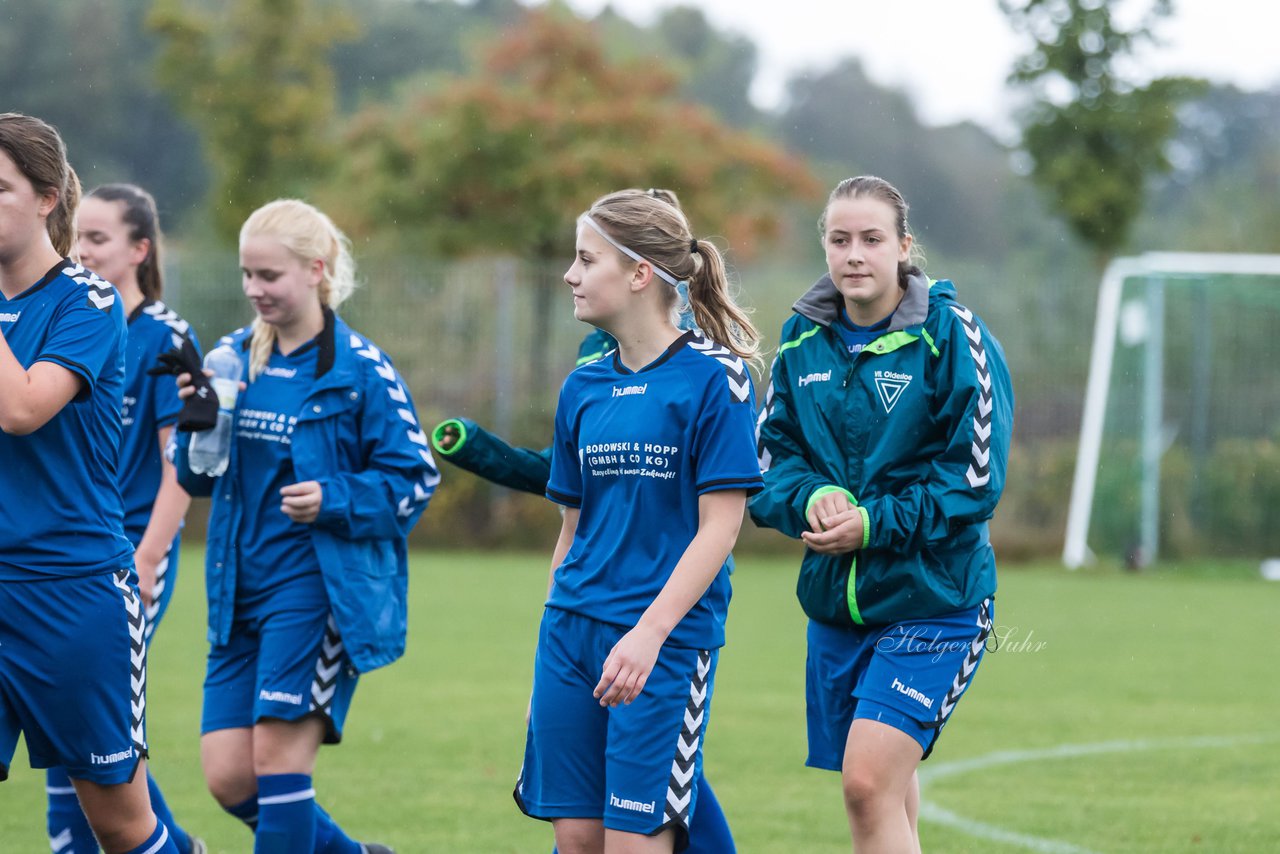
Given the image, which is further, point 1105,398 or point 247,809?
point 1105,398

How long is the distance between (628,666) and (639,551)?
37cm

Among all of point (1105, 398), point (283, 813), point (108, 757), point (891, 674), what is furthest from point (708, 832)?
point (1105, 398)

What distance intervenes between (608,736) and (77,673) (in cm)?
132

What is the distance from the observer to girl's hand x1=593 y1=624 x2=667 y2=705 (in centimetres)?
389

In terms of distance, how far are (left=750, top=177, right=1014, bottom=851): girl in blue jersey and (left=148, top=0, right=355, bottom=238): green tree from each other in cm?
2319

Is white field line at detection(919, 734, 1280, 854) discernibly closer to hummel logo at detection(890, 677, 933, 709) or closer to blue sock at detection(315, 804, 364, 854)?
hummel logo at detection(890, 677, 933, 709)

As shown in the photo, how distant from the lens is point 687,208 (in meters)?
25.0

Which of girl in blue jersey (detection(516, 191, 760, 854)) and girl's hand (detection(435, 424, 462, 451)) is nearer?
girl in blue jersey (detection(516, 191, 760, 854))

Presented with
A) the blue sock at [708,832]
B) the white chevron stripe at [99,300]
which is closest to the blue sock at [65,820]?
the white chevron stripe at [99,300]

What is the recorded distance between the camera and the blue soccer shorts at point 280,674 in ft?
16.8

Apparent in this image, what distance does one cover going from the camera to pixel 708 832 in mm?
4848

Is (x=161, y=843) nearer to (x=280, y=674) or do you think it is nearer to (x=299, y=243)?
(x=280, y=674)

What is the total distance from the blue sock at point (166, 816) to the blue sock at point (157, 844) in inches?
34.8

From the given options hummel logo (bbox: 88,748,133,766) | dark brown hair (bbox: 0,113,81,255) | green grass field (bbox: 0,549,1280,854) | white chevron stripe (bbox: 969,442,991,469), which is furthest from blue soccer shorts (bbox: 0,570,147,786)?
white chevron stripe (bbox: 969,442,991,469)
